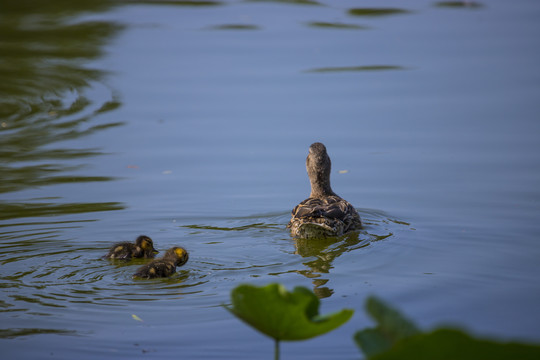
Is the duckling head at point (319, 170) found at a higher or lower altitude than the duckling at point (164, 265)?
higher

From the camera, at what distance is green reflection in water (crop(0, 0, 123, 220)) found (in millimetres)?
9594

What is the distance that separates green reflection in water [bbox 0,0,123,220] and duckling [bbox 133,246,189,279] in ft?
6.70

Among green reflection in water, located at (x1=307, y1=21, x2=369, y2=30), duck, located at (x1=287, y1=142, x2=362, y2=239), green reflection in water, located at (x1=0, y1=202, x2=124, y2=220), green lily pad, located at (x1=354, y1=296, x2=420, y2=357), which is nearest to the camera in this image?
green lily pad, located at (x1=354, y1=296, x2=420, y2=357)

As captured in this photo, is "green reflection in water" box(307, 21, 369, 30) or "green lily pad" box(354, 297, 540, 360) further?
"green reflection in water" box(307, 21, 369, 30)

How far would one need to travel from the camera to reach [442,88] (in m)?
13.1

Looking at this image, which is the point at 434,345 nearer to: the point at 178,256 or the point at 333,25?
the point at 178,256

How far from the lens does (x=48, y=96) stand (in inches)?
547

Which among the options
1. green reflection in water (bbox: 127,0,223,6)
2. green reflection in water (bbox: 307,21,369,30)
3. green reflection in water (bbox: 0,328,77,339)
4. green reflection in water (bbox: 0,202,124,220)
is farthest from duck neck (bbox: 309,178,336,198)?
green reflection in water (bbox: 127,0,223,6)

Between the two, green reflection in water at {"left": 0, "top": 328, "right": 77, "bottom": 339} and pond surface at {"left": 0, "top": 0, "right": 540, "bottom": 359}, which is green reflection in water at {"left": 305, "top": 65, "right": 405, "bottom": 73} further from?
green reflection in water at {"left": 0, "top": 328, "right": 77, "bottom": 339}

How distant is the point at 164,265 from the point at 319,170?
8.96 ft

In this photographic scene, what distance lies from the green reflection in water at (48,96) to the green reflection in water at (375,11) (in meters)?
5.84

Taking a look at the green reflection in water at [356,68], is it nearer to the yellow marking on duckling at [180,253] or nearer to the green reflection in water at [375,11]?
the green reflection in water at [375,11]

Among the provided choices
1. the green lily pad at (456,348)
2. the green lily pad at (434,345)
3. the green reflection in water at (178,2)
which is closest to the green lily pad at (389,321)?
the green lily pad at (434,345)

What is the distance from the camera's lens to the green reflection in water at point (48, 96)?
31.5 feet
